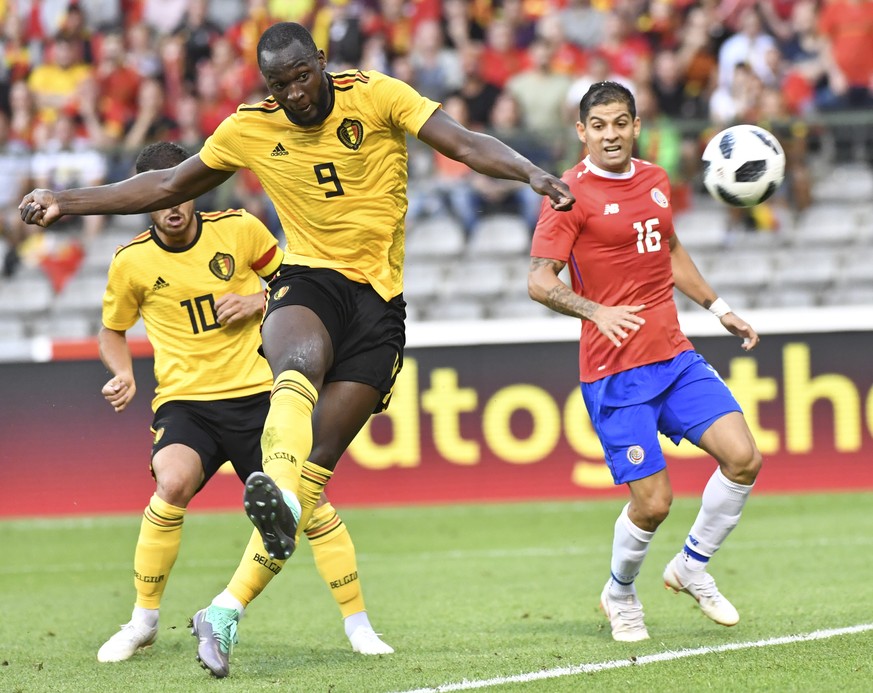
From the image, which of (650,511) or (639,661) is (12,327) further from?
(639,661)

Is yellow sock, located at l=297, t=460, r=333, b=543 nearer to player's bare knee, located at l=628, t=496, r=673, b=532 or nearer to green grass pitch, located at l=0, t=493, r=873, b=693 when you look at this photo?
green grass pitch, located at l=0, t=493, r=873, b=693

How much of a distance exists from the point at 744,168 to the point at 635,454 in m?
1.50

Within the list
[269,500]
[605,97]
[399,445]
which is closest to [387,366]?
[269,500]

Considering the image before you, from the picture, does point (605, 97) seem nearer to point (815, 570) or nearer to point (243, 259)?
point (243, 259)

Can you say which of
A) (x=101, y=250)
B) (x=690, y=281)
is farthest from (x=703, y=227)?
(x=690, y=281)

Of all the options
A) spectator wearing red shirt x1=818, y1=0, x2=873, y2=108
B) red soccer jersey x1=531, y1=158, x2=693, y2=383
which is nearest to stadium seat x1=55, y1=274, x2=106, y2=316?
spectator wearing red shirt x1=818, y1=0, x2=873, y2=108

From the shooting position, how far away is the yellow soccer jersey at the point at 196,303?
23.5ft

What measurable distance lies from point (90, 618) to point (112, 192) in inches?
125

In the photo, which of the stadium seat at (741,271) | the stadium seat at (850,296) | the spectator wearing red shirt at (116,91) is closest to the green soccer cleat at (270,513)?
the stadium seat at (741,271)

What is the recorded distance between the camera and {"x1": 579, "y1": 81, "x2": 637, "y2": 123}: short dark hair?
649 centimetres

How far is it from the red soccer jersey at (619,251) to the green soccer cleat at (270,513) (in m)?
2.04

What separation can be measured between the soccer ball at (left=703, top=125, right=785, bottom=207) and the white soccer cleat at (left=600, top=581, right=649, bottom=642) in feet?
6.57

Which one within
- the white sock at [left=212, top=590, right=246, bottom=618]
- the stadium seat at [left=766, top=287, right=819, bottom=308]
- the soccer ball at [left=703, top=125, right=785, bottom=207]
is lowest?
the stadium seat at [left=766, top=287, right=819, bottom=308]

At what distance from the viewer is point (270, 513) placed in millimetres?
5059
